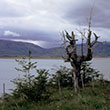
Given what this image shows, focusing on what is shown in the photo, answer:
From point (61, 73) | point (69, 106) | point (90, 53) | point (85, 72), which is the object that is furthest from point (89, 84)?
point (69, 106)

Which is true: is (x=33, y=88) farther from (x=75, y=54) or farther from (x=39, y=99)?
(x=75, y=54)

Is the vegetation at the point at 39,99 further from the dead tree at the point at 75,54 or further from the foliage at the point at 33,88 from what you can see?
the dead tree at the point at 75,54

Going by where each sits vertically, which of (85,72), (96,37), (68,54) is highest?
(96,37)

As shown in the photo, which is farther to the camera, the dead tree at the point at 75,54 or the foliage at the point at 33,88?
the dead tree at the point at 75,54

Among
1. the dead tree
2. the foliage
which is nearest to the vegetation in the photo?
the foliage

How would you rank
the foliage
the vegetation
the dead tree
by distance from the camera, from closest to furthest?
the vegetation, the foliage, the dead tree

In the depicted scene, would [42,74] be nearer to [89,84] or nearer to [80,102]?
[80,102]

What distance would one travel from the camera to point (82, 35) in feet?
58.3

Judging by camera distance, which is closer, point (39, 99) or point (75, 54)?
point (39, 99)

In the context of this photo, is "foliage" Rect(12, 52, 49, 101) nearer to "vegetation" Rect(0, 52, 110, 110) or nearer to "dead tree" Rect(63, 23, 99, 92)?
"vegetation" Rect(0, 52, 110, 110)

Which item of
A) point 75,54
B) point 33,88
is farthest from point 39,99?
point 75,54

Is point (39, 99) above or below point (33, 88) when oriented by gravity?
below

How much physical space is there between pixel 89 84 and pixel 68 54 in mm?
5114

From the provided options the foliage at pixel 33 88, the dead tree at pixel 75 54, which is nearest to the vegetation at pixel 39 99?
the foliage at pixel 33 88
